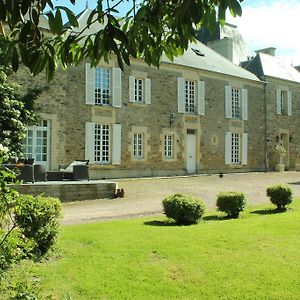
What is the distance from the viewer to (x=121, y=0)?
2.64 meters

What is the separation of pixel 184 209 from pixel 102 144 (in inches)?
486

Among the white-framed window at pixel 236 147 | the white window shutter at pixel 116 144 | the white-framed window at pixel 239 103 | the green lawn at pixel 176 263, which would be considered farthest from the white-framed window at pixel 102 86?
the green lawn at pixel 176 263

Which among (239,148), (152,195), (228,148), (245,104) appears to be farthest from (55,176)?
(245,104)

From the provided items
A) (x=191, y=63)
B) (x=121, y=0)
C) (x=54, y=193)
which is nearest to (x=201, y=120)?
(x=191, y=63)

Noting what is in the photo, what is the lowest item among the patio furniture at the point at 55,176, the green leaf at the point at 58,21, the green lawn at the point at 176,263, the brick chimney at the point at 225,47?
the green lawn at the point at 176,263

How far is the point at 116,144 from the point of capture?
2112cm

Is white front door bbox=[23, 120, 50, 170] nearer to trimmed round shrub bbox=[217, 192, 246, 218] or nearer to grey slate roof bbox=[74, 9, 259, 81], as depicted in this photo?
grey slate roof bbox=[74, 9, 259, 81]

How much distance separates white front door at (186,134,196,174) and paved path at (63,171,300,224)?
2.29 m

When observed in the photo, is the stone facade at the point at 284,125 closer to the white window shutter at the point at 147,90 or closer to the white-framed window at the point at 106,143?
the white window shutter at the point at 147,90

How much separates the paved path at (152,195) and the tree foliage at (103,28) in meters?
7.44

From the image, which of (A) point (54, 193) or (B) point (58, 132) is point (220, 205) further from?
(B) point (58, 132)

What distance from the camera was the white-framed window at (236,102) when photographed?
87.6ft

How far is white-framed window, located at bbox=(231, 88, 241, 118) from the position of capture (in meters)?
26.7

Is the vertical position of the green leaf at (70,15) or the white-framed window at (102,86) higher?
the white-framed window at (102,86)
